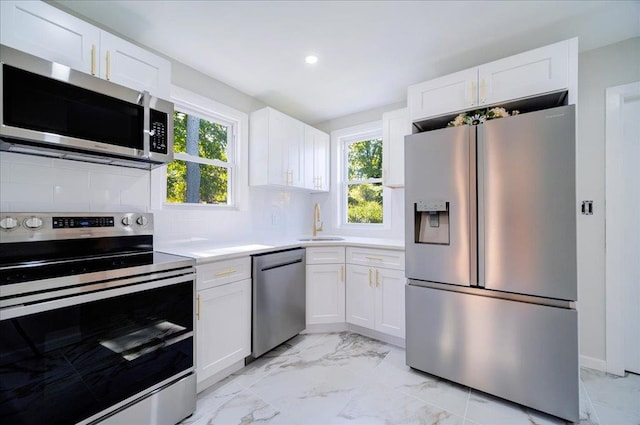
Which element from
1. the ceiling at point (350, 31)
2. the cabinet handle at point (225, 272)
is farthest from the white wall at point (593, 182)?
the cabinet handle at point (225, 272)

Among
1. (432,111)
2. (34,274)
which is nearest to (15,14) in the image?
(34,274)

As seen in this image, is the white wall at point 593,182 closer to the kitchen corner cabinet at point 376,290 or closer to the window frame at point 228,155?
the kitchen corner cabinet at point 376,290

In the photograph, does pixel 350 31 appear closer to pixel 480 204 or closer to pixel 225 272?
pixel 480 204

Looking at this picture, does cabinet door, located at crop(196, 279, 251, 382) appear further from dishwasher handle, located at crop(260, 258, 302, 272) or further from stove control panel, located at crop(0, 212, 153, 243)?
stove control panel, located at crop(0, 212, 153, 243)

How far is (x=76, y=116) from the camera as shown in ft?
4.58

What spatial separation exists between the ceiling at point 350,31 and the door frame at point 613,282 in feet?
1.37

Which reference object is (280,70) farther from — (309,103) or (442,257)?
(442,257)

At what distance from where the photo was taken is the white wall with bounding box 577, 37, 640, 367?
6.76 feet

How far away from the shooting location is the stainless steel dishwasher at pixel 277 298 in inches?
85.0

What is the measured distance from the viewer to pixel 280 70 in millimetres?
2389

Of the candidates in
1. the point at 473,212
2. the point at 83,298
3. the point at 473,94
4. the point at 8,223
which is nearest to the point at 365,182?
the point at 473,94

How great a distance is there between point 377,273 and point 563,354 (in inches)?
52.3

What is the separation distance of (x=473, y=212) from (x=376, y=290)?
1.15m

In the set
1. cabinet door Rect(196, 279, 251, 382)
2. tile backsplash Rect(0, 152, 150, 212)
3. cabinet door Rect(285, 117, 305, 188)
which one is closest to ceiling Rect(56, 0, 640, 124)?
cabinet door Rect(285, 117, 305, 188)
